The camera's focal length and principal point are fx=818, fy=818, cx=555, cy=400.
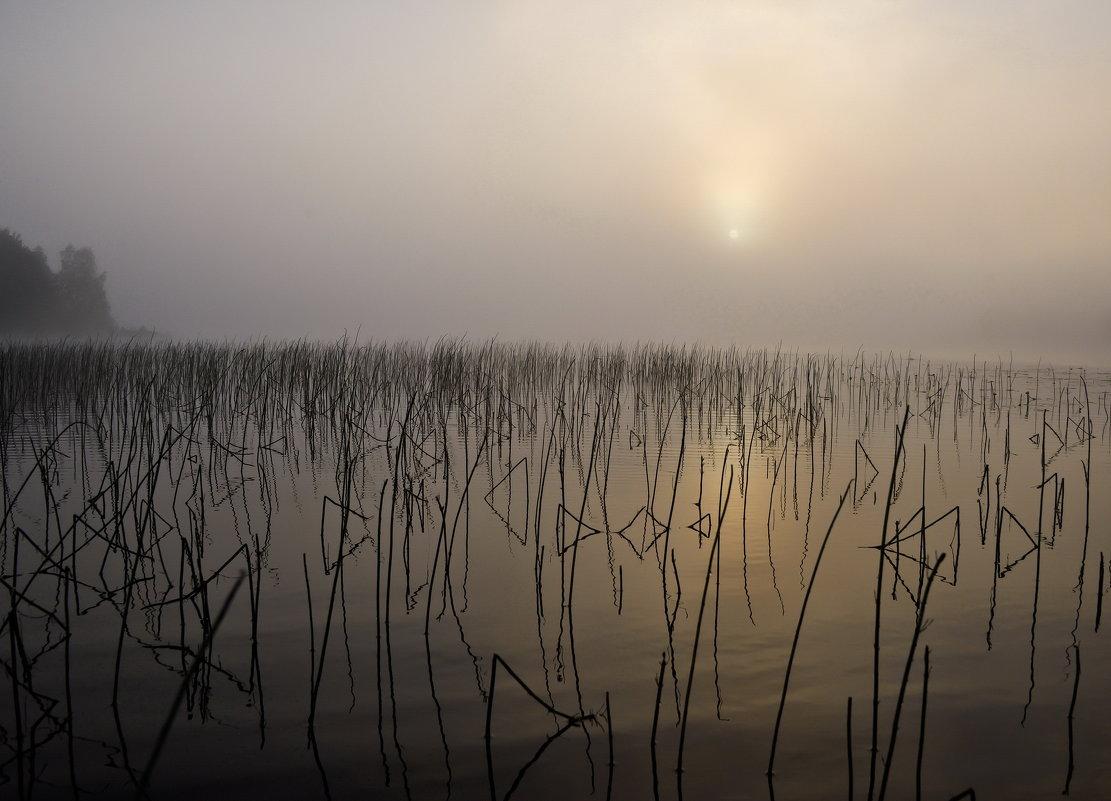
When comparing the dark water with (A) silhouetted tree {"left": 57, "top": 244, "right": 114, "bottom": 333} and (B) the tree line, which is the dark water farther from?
(A) silhouetted tree {"left": 57, "top": 244, "right": 114, "bottom": 333}

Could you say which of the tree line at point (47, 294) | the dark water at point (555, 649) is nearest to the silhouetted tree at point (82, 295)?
the tree line at point (47, 294)

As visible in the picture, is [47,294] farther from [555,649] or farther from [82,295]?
[555,649]

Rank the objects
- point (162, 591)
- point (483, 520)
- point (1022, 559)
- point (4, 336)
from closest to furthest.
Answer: point (162, 591), point (1022, 559), point (483, 520), point (4, 336)

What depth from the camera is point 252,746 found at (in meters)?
1.83

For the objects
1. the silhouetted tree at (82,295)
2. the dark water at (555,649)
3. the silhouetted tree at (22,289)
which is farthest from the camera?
the silhouetted tree at (82,295)

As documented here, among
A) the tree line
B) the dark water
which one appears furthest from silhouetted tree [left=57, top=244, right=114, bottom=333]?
the dark water

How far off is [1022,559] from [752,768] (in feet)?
7.01

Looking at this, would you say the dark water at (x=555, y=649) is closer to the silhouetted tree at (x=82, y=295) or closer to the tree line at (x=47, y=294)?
the tree line at (x=47, y=294)

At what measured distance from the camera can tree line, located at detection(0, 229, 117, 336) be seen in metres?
45.5

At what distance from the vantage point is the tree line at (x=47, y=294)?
149 ft

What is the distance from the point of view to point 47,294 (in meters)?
49.0

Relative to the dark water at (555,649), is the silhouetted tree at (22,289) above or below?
above

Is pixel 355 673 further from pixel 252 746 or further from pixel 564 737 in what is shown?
pixel 564 737

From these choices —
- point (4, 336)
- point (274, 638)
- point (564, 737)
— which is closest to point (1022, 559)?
point (564, 737)
